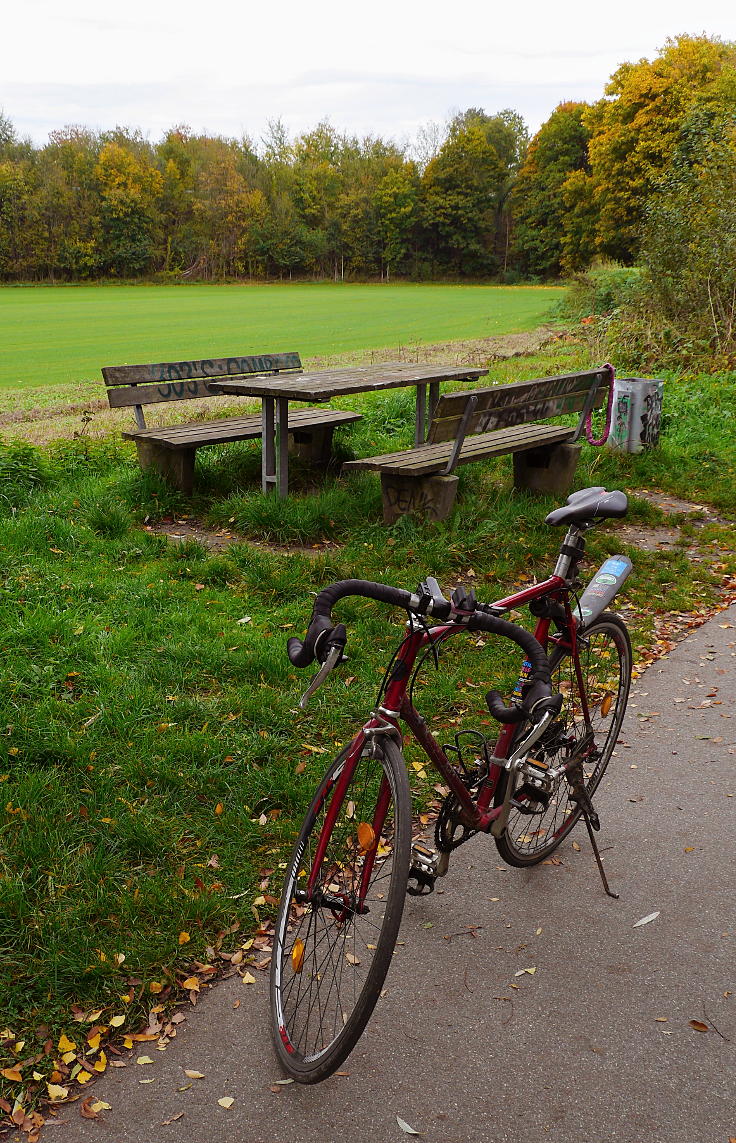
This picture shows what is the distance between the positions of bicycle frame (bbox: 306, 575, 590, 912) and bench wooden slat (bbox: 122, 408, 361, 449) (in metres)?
4.80

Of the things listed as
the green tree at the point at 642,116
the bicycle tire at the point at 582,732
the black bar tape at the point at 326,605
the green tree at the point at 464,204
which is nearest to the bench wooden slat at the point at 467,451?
the bicycle tire at the point at 582,732

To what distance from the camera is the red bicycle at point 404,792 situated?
2.12m

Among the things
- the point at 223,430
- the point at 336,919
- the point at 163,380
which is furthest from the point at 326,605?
the point at 163,380

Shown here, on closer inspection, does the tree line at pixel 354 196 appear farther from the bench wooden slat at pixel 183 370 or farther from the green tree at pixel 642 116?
the bench wooden slat at pixel 183 370

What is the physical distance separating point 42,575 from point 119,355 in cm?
1684

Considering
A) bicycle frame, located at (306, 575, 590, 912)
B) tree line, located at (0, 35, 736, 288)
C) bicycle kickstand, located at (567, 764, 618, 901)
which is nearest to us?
bicycle frame, located at (306, 575, 590, 912)

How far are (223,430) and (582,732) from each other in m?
4.98

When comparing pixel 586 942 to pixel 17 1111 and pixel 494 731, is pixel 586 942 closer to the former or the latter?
pixel 494 731

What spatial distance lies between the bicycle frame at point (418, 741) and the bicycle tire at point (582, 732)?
7 cm

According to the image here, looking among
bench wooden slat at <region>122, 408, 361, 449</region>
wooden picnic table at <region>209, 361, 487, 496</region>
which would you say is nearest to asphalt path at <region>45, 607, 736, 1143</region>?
wooden picnic table at <region>209, 361, 487, 496</region>

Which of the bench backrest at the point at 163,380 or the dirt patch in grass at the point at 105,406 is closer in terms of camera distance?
the bench backrest at the point at 163,380

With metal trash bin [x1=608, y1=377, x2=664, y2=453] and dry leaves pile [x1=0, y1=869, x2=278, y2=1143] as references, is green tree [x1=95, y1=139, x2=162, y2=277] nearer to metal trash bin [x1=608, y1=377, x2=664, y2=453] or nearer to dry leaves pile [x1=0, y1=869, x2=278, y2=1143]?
metal trash bin [x1=608, y1=377, x2=664, y2=453]

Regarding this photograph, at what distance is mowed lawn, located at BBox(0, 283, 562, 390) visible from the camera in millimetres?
21188

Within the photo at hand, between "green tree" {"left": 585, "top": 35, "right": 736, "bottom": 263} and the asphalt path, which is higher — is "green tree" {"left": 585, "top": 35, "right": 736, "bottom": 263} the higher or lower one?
the higher one
